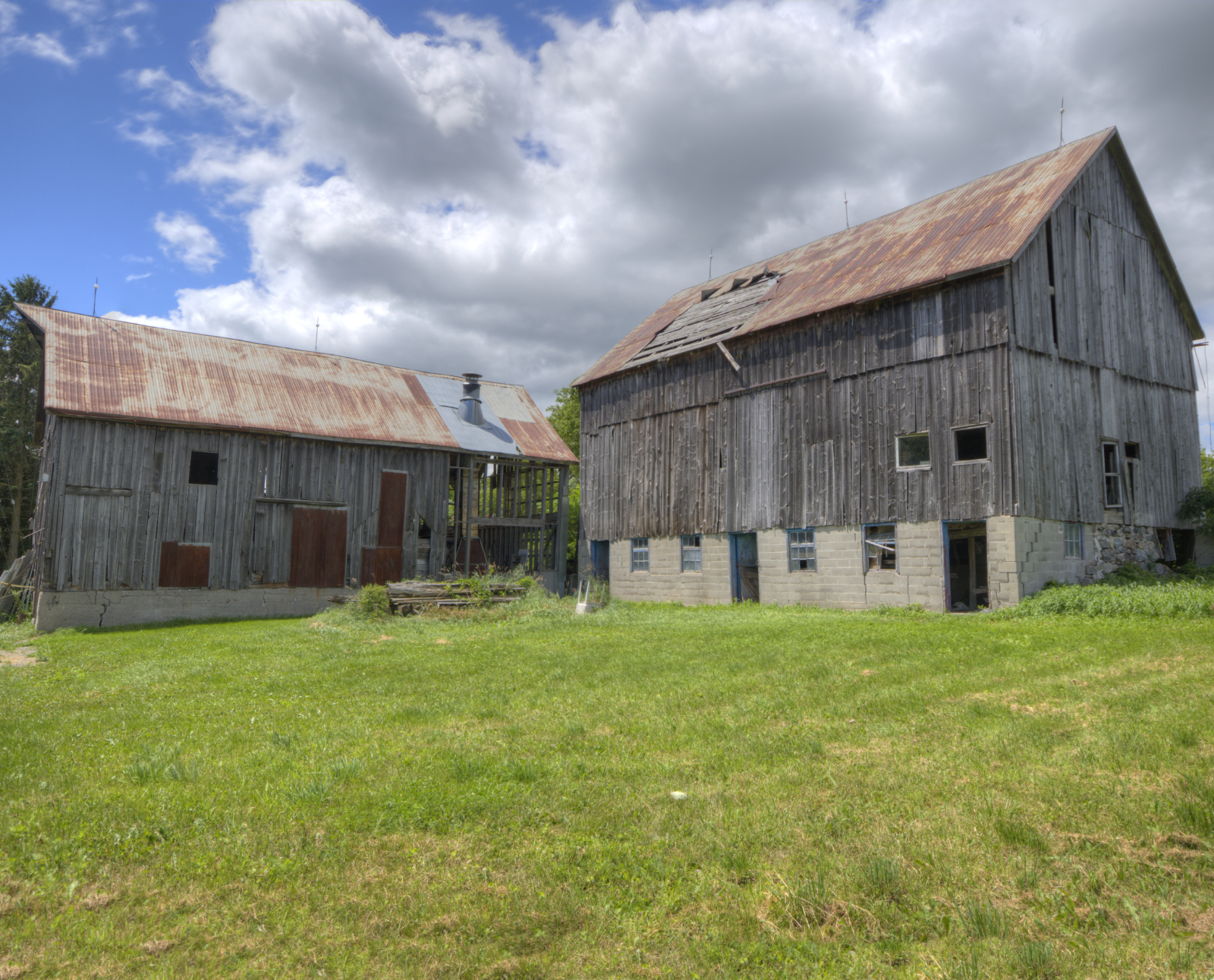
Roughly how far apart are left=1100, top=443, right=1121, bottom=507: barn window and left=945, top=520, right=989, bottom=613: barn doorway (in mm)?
3349

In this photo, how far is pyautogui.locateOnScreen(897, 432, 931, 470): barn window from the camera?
20641 millimetres

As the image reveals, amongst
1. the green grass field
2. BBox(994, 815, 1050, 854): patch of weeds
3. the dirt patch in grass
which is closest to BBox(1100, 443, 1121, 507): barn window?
the green grass field

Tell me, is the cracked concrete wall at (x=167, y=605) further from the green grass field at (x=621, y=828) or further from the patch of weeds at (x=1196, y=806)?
the patch of weeds at (x=1196, y=806)

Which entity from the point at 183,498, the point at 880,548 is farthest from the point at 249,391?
the point at 880,548

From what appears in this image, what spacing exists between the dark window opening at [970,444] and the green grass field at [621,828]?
989 centimetres

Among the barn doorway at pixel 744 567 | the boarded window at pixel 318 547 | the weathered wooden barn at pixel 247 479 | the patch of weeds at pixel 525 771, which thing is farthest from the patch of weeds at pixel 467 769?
the boarded window at pixel 318 547

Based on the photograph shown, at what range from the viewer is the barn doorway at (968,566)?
72.7 ft

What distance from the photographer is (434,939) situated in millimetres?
3977

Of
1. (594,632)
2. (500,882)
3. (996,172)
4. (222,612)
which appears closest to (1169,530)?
(996,172)

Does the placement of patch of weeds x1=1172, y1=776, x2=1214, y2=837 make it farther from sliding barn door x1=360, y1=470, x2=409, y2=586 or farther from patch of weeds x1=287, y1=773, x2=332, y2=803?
sliding barn door x1=360, y1=470, x2=409, y2=586

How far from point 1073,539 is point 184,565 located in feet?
86.2

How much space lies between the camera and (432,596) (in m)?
21.7

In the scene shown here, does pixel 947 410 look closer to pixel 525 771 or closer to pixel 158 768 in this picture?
pixel 525 771

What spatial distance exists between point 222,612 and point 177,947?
24.1 meters
